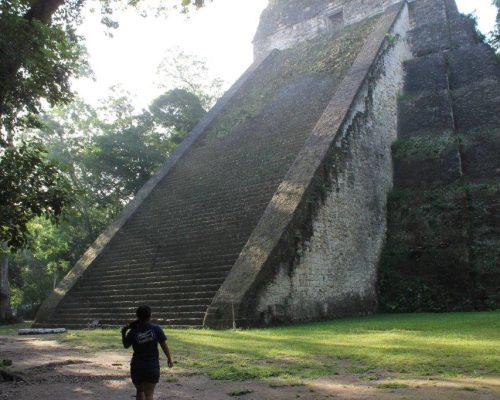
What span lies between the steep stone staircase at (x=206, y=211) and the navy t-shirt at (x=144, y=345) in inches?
202

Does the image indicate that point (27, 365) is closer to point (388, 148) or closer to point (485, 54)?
point (388, 148)

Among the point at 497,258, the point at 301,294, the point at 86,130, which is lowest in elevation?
the point at 301,294

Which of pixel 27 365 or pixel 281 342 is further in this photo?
pixel 281 342

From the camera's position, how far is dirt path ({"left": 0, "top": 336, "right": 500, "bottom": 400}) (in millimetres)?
3660

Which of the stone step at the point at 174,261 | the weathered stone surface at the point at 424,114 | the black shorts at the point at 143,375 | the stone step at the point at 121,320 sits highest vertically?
the weathered stone surface at the point at 424,114

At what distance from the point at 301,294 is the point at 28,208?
514cm

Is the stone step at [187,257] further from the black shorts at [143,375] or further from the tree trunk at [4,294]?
the black shorts at [143,375]

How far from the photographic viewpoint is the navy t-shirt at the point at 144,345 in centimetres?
325

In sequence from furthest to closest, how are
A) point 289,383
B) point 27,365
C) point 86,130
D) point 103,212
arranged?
point 86,130
point 103,212
point 27,365
point 289,383

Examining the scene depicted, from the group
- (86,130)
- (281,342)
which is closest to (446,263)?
(281,342)

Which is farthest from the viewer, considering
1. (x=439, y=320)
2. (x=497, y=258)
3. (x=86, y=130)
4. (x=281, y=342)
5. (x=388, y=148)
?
(x=86, y=130)

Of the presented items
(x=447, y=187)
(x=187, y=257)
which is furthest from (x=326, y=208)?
(x=447, y=187)

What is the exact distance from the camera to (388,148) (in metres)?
13.5

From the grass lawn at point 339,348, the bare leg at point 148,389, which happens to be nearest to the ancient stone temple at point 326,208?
the grass lawn at point 339,348
